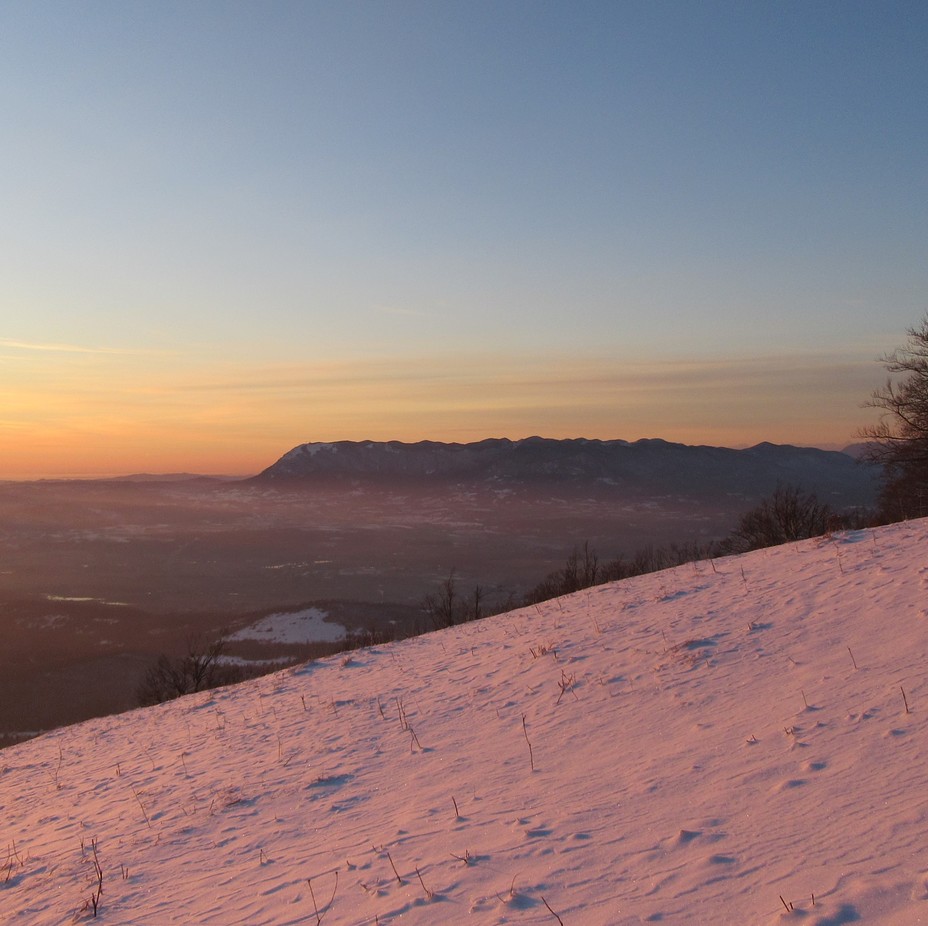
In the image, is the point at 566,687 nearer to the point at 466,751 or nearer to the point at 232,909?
the point at 466,751

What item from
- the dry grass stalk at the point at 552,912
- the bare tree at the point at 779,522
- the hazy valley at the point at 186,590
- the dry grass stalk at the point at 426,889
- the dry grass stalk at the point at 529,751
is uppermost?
the dry grass stalk at the point at 552,912

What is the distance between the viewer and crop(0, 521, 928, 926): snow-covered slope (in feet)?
15.6

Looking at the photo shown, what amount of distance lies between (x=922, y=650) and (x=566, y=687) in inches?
171

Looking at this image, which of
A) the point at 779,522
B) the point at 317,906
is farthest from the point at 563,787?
the point at 779,522

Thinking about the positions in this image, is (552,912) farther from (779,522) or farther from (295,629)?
(295,629)

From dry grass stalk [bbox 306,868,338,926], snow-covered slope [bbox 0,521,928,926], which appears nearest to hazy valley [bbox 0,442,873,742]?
snow-covered slope [bbox 0,521,928,926]

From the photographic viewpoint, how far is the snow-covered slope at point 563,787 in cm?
477

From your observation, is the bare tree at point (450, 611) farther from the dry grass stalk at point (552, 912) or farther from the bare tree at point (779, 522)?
the dry grass stalk at point (552, 912)

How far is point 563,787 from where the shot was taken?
6793mm

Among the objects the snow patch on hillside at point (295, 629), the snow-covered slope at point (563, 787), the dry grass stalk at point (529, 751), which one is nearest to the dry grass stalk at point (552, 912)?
the snow-covered slope at point (563, 787)

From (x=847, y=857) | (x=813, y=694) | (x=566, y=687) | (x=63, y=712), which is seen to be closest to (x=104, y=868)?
(x=566, y=687)

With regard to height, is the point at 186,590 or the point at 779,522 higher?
the point at 779,522

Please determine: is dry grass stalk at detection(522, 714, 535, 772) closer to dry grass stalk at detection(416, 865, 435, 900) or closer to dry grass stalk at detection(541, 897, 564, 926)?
dry grass stalk at detection(416, 865, 435, 900)

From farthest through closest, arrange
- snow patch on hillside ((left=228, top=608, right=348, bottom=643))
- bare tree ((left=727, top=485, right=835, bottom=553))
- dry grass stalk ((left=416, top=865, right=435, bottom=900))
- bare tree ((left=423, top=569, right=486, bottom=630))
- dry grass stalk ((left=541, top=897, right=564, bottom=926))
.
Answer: snow patch on hillside ((left=228, top=608, right=348, bottom=643)) → bare tree ((left=423, top=569, right=486, bottom=630)) → bare tree ((left=727, top=485, right=835, bottom=553)) → dry grass stalk ((left=416, top=865, right=435, bottom=900)) → dry grass stalk ((left=541, top=897, right=564, bottom=926))
